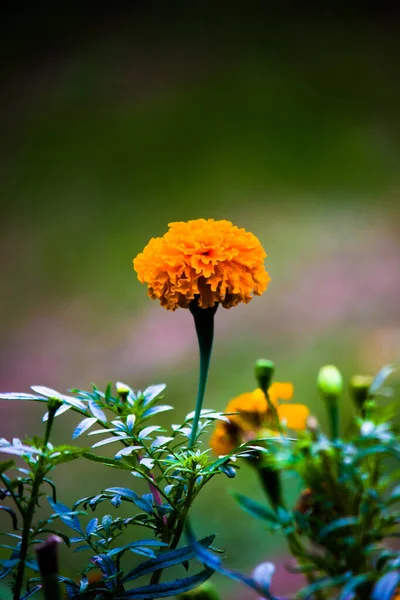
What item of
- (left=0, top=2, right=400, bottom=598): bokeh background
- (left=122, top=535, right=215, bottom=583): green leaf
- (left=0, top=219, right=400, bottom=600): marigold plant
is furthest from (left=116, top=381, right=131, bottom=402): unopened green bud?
(left=0, top=2, right=400, bottom=598): bokeh background

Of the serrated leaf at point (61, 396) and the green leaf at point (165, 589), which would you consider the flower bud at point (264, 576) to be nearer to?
the green leaf at point (165, 589)

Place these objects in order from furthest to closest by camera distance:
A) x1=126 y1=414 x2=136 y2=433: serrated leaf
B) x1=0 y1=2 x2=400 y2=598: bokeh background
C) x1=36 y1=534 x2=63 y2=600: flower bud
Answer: x1=0 y1=2 x2=400 y2=598: bokeh background < x1=126 y1=414 x2=136 y2=433: serrated leaf < x1=36 y1=534 x2=63 y2=600: flower bud

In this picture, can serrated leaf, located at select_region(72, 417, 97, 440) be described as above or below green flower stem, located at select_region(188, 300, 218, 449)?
below

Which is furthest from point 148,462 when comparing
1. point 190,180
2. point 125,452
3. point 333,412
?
point 190,180

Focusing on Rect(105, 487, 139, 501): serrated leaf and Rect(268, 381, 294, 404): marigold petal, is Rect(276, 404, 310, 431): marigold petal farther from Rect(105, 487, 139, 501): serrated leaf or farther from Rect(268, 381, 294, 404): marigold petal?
Rect(105, 487, 139, 501): serrated leaf

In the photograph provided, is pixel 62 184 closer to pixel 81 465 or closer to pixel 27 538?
pixel 81 465

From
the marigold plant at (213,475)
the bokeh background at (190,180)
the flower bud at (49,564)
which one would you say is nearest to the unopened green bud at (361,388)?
the marigold plant at (213,475)

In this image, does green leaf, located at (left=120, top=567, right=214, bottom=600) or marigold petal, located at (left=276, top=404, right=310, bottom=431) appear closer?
green leaf, located at (left=120, top=567, right=214, bottom=600)

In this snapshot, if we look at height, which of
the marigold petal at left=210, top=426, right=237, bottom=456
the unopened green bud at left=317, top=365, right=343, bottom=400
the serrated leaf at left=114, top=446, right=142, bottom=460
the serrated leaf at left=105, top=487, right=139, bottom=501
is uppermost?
the unopened green bud at left=317, top=365, right=343, bottom=400
